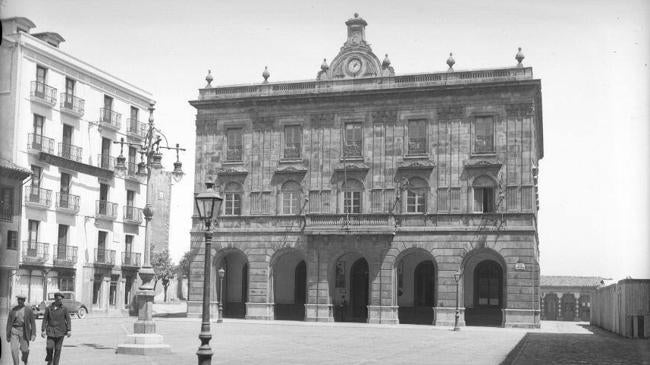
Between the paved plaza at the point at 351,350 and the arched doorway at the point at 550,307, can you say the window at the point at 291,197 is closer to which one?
the paved plaza at the point at 351,350

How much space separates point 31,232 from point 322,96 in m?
18.5

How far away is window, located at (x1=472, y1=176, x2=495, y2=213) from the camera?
44844 millimetres

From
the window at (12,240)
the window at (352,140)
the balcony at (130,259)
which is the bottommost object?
the balcony at (130,259)

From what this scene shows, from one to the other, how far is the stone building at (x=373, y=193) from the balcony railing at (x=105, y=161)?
699 centimetres

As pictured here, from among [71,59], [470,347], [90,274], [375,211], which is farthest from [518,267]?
[71,59]

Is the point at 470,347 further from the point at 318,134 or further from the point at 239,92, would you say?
the point at 239,92

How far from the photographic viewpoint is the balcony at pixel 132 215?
182ft

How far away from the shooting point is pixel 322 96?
159 ft

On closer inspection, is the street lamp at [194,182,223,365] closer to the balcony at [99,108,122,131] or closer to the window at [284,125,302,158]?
the window at [284,125,302,158]

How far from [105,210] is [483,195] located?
24.6 m

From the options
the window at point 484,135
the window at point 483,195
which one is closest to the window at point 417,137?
the window at point 484,135

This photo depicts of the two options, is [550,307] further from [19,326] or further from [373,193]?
[19,326]

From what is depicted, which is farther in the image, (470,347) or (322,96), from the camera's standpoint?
(322,96)

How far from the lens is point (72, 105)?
50250mm
